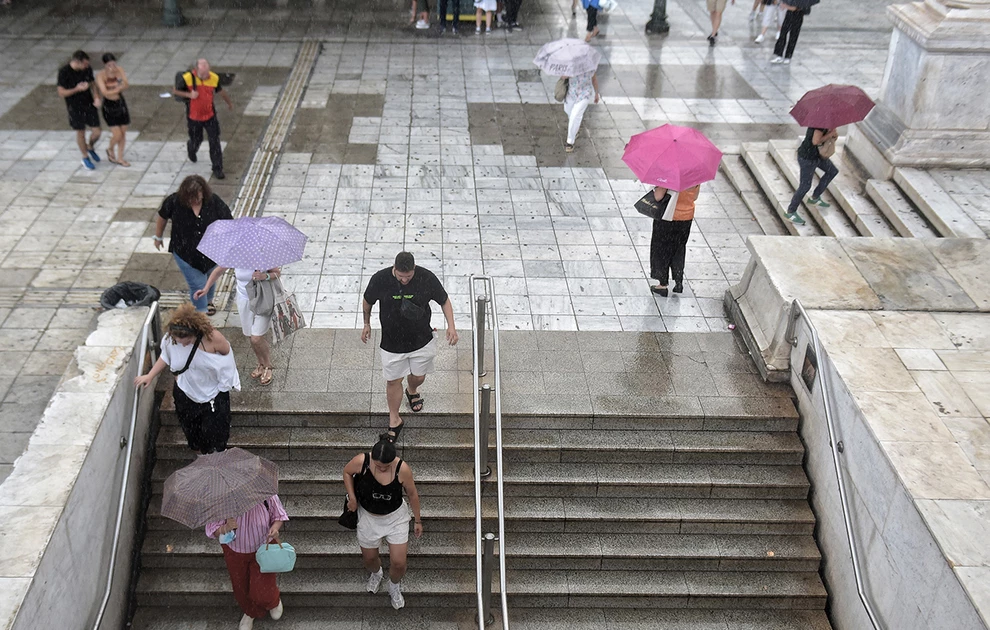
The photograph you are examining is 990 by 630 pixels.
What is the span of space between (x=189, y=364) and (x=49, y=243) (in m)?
4.50

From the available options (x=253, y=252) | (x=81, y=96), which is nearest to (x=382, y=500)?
(x=253, y=252)

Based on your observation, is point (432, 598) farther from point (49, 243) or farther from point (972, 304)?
point (49, 243)

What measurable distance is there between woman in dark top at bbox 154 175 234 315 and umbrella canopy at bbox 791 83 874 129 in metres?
5.99

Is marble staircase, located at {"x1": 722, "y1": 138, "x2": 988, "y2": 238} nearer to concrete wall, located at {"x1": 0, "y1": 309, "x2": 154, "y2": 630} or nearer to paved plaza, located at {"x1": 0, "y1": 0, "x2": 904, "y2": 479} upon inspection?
paved plaza, located at {"x1": 0, "y1": 0, "x2": 904, "y2": 479}

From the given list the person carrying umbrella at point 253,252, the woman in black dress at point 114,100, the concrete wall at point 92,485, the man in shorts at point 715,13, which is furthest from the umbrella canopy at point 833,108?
the woman in black dress at point 114,100

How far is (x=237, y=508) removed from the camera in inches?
213

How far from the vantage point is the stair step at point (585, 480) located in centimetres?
709

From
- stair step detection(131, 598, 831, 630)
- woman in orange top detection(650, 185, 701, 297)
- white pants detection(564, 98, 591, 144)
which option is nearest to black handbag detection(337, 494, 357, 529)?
stair step detection(131, 598, 831, 630)

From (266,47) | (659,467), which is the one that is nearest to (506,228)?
(659,467)

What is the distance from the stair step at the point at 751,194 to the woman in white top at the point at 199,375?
21.5 ft

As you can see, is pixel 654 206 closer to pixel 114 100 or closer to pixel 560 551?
pixel 560 551

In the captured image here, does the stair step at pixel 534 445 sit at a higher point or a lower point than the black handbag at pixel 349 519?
lower

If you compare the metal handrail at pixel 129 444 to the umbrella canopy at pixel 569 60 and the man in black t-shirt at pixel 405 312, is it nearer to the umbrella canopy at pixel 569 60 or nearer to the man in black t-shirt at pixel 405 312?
the man in black t-shirt at pixel 405 312

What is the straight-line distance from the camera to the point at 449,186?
437 inches
